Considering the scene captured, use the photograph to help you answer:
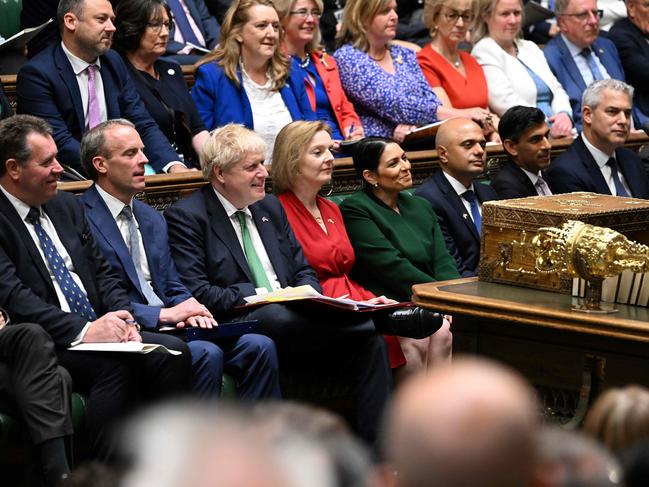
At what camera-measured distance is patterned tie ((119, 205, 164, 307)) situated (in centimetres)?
464

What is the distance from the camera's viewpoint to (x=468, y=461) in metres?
1.07

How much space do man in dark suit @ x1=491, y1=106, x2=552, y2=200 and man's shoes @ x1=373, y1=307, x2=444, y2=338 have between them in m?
1.34

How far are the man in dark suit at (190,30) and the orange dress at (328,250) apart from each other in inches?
68.1

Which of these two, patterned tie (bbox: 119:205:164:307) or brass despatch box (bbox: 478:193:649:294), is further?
patterned tie (bbox: 119:205:164:307)

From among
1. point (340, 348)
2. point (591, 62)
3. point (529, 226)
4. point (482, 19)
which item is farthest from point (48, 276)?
point (591, 62)

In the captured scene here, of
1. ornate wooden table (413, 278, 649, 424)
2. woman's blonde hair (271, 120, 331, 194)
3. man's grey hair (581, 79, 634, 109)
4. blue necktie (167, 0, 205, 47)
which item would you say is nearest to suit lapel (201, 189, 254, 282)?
woman's blonde hair (271, 120, 331, 194)

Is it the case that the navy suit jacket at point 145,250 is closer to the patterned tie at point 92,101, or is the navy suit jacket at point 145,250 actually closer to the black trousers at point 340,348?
the black trousers at point 340,348

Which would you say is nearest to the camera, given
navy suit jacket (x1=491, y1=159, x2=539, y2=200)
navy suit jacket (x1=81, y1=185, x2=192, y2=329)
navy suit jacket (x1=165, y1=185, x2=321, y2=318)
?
navy suit jacket (x1=81, y1=185, x2=192, y2=329)

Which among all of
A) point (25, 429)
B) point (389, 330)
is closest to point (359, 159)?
point (389, 330)

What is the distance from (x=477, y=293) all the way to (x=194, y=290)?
1.11m

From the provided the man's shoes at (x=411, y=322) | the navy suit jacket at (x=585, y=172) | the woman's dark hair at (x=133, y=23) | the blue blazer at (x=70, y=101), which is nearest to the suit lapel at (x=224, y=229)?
the man's shoes at (x=411, y=322)

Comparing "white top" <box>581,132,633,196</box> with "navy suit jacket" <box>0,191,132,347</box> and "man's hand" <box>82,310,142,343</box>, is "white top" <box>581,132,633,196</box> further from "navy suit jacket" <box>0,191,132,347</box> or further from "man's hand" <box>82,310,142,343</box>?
"man's hand" <box>82,310,142,343</box>

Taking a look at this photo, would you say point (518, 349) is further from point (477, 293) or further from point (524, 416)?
point (524, 416)

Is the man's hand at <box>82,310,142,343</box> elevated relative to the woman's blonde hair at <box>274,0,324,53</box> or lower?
lower
